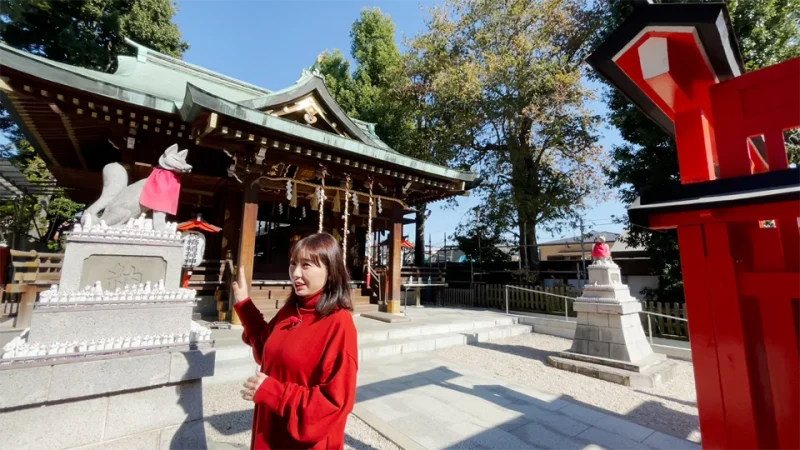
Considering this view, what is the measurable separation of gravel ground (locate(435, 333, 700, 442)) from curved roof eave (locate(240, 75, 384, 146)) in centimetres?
674

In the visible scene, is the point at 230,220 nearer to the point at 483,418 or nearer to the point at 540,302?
the point at 483,418

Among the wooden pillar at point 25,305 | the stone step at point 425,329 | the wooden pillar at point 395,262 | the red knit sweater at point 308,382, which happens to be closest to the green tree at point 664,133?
the stone step at point 425,329

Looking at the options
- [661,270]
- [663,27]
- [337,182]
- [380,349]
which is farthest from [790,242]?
[661,270]

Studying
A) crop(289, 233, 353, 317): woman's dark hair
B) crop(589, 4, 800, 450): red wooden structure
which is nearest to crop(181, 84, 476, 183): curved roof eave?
crop(289, 233, 353, 317): woman's dark hair

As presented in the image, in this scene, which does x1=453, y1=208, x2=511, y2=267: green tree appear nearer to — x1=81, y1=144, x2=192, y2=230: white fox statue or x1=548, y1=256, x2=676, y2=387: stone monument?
x1=548, y1=256, x2=676, y2=387: stone monument

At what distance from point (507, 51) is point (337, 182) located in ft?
33.0

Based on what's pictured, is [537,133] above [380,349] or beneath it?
above

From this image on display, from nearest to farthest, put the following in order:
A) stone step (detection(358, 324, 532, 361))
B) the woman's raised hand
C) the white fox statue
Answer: the woman's raised hand → the white fox statue → stone step (detection(358, 324, 532, 361))

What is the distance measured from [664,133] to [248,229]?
11384 millimetres

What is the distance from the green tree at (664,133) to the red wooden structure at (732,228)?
683cm

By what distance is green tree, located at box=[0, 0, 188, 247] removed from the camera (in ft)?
44.1

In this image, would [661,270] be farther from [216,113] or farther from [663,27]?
[216,113]

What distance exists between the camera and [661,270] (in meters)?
9.56

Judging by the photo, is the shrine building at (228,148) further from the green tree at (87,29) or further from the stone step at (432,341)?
the green tree at (87,29)
